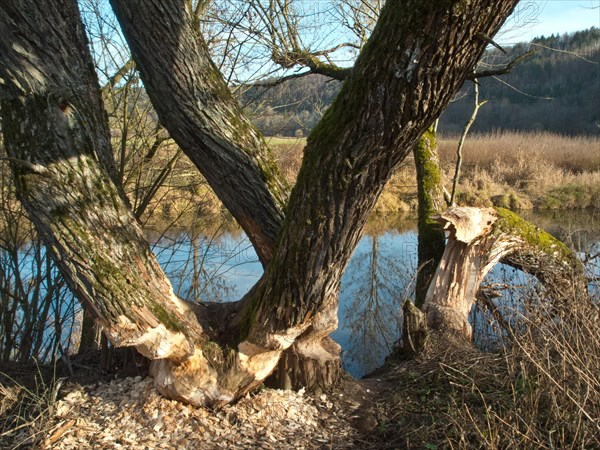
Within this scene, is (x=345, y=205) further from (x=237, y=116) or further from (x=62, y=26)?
(x=62, y=26)

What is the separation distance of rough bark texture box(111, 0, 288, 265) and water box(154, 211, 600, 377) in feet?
5.67

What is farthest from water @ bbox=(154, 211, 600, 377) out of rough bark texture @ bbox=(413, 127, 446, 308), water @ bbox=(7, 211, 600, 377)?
rough bark texture @ bbox=(413, 127, 446, 308)

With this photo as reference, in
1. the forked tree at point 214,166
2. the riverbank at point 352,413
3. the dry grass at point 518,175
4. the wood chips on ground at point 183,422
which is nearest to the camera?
the forked tree at point 214,166

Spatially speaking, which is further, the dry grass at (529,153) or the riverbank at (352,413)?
the dry grass at (529,153)

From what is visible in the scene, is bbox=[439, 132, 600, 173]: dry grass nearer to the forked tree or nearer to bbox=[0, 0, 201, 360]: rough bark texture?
the forked tree

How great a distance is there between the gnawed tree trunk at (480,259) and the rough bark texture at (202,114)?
189cm

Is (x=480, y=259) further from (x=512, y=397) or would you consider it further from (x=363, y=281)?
(x=363, y=281)

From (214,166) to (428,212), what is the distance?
121 inches

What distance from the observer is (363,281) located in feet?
28.2

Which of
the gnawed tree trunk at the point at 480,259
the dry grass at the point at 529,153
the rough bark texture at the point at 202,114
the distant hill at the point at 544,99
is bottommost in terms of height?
the gnawed tree trunk at the point at 480,259

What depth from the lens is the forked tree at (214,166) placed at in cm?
219

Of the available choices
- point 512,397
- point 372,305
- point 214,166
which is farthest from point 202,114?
point 372,305

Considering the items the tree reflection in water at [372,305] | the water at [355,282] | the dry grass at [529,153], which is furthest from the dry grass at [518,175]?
the tree reflection in water at [372,305]

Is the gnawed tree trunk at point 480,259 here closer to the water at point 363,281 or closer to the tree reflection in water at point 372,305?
the water at point 363,281
